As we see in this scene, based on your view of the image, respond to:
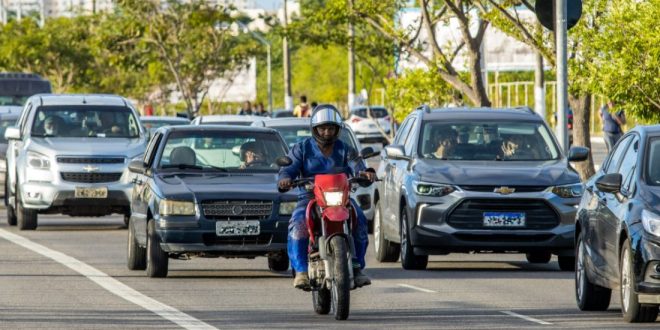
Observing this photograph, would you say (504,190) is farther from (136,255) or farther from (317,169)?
(317,169)

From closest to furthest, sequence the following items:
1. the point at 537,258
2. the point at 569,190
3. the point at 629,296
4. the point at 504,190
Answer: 1. the point at 629,296
2. the point at 504,190
3. the point at 569,190
4. the point at 537,258

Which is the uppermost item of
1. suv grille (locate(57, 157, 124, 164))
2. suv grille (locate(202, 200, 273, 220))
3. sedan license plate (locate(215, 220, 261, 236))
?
suv grille (locate(57, 157, 124, 164))

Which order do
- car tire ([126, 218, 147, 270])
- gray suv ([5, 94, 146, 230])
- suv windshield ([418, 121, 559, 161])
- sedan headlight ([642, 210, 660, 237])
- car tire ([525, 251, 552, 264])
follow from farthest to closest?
1. gray suv ([5, 94, 146, 230])
2. car tire ([525, 251, 552, 264])
3. suv windshield ([418, 121, 559, 161])
4. car tire ([126, 218, 147, 270])
5. sedan headlight ([642, 210, 660, 237])

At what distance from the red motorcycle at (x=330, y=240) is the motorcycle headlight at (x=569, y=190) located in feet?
15.5

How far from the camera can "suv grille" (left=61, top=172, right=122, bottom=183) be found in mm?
25531

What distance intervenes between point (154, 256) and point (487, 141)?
396 centimetres

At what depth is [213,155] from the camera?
19.5m

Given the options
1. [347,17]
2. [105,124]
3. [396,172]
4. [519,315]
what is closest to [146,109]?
[347,17]

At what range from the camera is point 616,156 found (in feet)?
49.0

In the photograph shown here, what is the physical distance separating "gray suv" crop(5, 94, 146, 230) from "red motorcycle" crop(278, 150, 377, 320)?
11.4 metres

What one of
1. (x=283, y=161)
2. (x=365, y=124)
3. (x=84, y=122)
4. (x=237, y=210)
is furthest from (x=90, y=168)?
(x=365, y=124)

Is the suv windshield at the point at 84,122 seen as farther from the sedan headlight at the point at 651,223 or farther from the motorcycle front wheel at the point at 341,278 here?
the sedan headlight at the point at 651,223

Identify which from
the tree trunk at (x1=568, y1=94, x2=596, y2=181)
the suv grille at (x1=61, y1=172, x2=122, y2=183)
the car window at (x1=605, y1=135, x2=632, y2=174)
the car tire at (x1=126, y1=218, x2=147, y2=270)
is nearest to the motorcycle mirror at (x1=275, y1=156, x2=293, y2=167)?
the car window at (x1=605, y1=135, x2=632, y2=174)

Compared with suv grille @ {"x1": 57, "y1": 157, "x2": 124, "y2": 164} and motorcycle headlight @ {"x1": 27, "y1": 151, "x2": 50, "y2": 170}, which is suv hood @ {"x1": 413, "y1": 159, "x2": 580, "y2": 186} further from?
motorcycle headlight @ {"x1": 27, "y1": 151, "x2": 50, "y2": 170}
